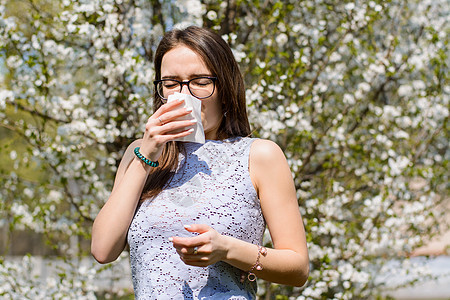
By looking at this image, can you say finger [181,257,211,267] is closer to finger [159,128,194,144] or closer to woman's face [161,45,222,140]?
finger [159,128,194,144]

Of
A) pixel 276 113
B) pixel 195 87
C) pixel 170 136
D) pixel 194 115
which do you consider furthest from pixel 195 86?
pixel 276 113

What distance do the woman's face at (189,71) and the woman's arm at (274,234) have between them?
170mm

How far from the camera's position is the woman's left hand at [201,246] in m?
1.34

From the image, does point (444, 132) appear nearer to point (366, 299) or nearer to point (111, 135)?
point (366, 299)

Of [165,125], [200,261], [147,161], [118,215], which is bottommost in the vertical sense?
[200,261]

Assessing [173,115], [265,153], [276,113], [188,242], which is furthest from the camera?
[276,113]

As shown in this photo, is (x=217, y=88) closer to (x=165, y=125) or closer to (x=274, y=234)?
(x=165, y=125)

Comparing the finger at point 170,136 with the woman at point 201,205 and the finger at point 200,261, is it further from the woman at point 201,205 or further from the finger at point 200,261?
the finger at point 200,261

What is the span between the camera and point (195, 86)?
171 cm

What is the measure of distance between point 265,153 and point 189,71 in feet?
1.18

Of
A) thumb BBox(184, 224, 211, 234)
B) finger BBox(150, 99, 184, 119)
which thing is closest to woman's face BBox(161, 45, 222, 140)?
finger BBox(150, 99, 184, 119)

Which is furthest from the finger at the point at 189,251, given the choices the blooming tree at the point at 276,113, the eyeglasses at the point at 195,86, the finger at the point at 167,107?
the blooming tree at the point at 276,113

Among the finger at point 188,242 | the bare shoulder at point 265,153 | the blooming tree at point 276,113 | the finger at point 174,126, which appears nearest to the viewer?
the finger at point 188,242

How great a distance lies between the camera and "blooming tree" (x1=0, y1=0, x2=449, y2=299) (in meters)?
3.41
